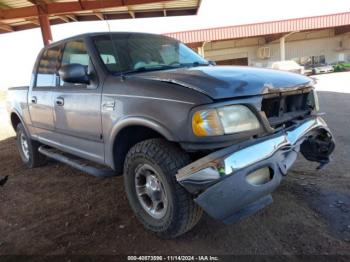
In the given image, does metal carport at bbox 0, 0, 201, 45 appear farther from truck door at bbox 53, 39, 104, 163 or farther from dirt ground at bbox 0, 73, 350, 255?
dirt ground at bbox 0, 73, 350, 255

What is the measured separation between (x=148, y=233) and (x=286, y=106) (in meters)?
1.77

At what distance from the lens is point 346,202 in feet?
11.6

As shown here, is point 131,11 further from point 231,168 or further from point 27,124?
point 231,168

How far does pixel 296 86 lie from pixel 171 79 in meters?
1.16

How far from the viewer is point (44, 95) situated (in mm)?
4594

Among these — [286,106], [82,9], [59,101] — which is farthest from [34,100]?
[82,9]

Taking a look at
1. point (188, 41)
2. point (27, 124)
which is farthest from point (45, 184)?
point (188, 41)

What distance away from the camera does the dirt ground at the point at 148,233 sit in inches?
115

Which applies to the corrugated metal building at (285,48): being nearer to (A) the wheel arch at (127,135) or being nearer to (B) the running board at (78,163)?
(B) the running board at (78,163)

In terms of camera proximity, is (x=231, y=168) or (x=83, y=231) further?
(x=83, y=231)

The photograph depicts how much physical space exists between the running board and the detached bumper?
49.5 inches

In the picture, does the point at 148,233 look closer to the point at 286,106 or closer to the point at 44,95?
the point at 286,106

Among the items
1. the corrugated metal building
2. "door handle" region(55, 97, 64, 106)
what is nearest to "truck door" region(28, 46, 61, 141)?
"door handle" region(55, 97, 64, 106)

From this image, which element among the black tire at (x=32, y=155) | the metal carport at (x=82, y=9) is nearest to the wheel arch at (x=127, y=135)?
the black tire at (x=32, y=155)
